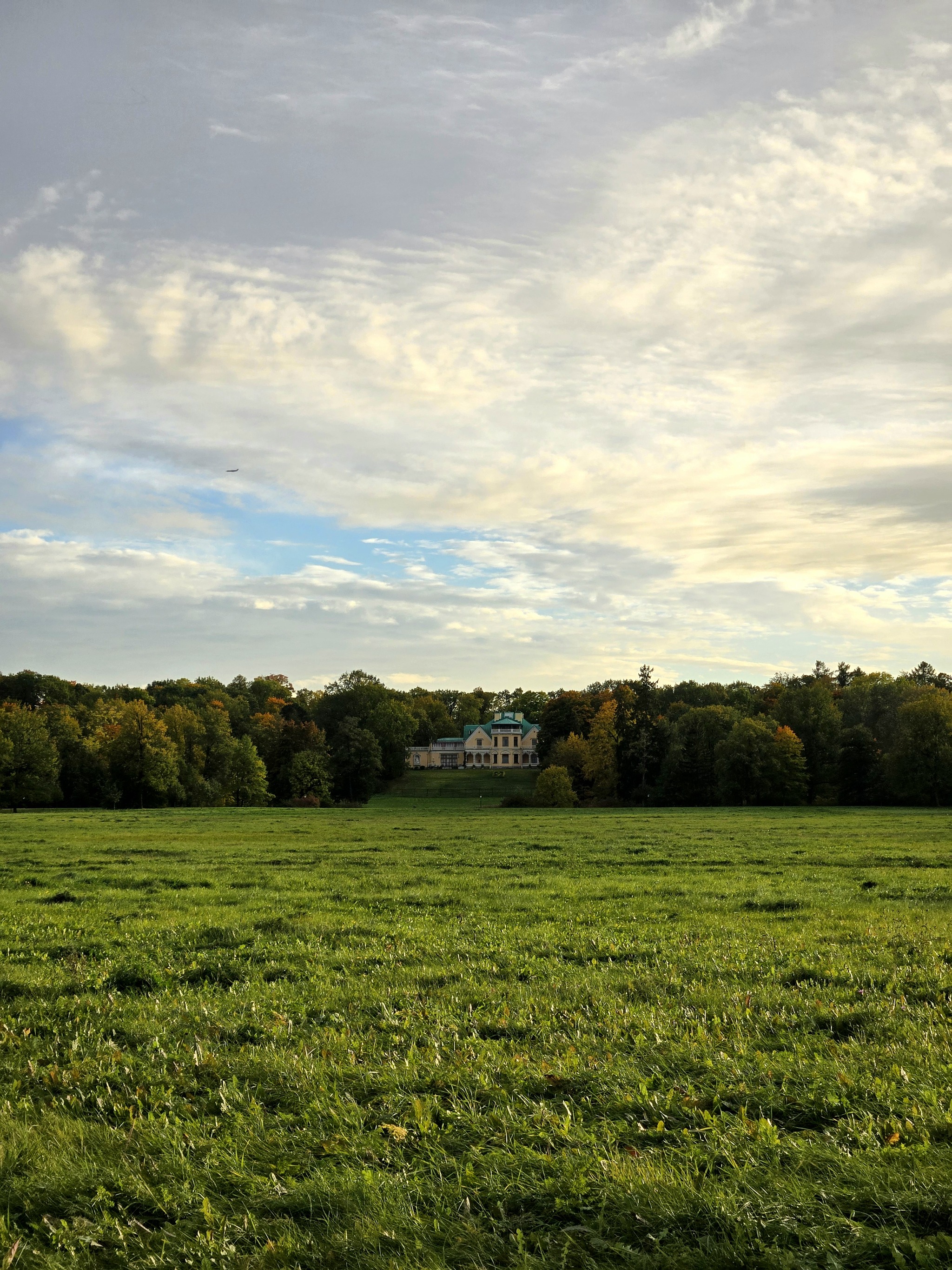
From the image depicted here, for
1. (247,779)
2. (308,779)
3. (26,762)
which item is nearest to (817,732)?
A: (308,779)

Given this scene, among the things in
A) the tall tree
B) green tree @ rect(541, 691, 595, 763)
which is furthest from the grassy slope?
the tall tree

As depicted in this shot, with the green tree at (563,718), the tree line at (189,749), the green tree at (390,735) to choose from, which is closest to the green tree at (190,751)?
the tree line at (189,749)

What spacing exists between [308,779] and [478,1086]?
106614 mm

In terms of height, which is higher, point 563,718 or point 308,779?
point 563,718

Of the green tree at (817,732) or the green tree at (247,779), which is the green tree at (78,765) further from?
the green tree at (817,732)

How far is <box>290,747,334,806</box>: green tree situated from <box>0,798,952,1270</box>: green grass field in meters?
94.1

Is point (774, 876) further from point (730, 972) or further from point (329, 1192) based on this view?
point (329, 1192)

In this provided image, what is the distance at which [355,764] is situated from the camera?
405 feet

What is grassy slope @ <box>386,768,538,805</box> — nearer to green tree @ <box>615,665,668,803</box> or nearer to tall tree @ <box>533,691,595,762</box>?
tall tree @ <box>533,691,595,762</box>

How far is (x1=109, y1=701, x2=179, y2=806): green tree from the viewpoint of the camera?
311 feet

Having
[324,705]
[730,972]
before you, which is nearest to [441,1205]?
[730,972]

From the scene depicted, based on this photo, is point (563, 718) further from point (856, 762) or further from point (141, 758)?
point (141, 758)

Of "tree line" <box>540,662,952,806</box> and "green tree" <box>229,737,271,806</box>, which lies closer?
"tree line" <box>540,662,952,806</box>

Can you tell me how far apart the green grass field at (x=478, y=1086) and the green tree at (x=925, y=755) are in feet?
265
